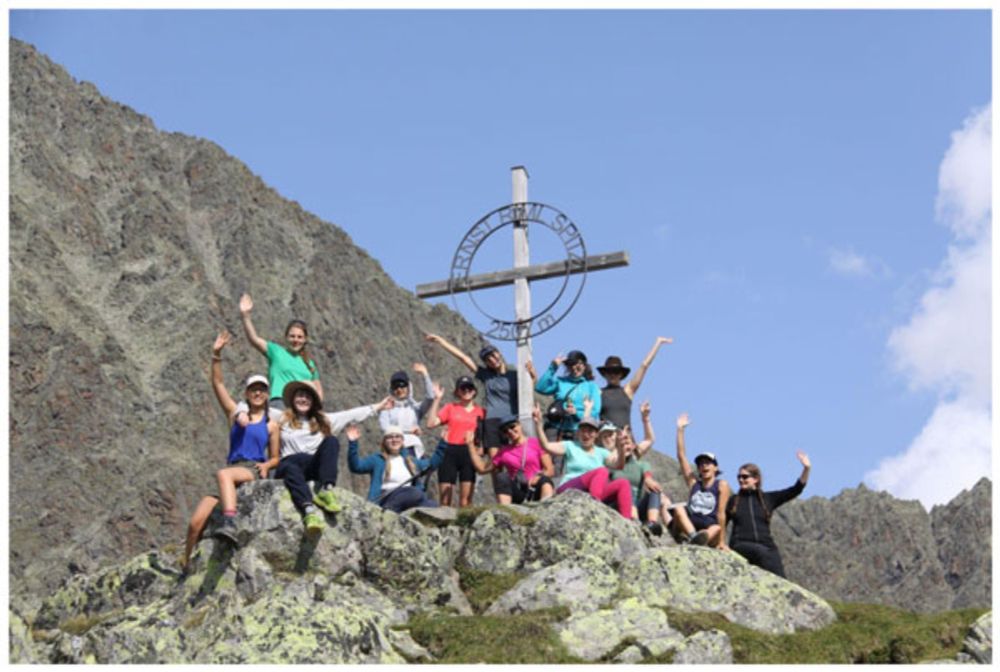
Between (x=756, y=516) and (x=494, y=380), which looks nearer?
(x=756, y=516)

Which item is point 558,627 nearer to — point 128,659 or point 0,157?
point 128,659

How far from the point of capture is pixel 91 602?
17078 mm

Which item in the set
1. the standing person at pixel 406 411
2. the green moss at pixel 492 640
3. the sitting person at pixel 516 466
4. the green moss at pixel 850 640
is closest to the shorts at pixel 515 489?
the sitting person at pixel 516 466

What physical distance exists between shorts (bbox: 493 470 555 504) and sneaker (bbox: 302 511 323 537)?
3.72 metres

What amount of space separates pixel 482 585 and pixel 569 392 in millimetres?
3626

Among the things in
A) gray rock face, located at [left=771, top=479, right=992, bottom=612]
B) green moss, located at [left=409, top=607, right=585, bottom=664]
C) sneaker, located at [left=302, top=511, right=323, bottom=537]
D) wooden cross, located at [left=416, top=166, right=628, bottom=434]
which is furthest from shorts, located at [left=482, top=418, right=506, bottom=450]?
gray rock face, located at [left=771, top=479, right=992, bottom=612]

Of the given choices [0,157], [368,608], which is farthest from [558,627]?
[0,157]

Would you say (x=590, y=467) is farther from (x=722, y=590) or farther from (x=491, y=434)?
(x=722, y=590)

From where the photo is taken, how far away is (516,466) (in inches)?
774

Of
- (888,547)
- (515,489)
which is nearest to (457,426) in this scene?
(515,489)

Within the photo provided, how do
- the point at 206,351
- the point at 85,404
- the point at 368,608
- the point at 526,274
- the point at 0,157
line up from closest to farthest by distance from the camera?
the point at 368,608, the point at 0,157, the point at 526,274, the point at 85,404, the point at 206,351

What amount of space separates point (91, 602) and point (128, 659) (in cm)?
391

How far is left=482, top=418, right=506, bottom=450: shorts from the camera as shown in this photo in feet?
65.0

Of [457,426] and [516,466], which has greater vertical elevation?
[457,426]
